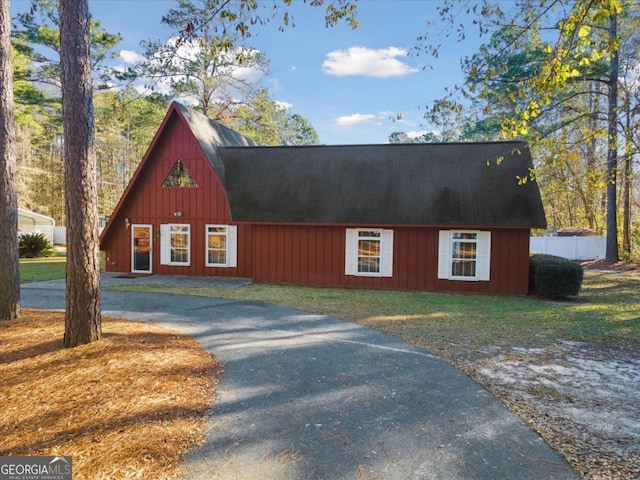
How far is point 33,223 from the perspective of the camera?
92.8 ft

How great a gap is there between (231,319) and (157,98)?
21331mm

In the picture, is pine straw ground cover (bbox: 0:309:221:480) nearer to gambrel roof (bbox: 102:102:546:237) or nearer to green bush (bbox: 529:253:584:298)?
gambrel roof (bbox: 102:102:546:237)

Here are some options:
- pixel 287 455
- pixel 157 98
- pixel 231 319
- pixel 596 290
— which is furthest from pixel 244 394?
pixel 157 98

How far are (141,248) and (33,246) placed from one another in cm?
1168

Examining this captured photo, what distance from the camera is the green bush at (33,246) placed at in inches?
884

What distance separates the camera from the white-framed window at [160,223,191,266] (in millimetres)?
15250

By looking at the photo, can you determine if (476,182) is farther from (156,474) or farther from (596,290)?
(156,474)

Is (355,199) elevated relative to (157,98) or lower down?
lower down

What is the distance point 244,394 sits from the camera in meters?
4.57

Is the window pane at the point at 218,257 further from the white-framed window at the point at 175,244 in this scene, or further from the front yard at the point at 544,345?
the front yard at the point at 544,345

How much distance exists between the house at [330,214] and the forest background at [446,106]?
1.85 m

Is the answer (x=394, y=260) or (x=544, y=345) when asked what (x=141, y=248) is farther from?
(x=544, y=345)

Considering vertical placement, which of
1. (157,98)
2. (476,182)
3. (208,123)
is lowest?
(476,182)

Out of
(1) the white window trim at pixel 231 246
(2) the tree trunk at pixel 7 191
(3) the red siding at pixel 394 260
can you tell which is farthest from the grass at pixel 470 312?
(2) the tree trunk at pixel 7 191
